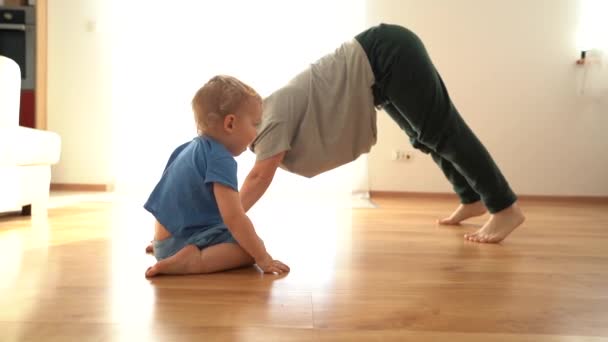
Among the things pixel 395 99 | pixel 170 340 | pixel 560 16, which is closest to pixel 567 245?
pixel 395 99

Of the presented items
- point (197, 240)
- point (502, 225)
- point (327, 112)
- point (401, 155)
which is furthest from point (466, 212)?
point (401, 155)

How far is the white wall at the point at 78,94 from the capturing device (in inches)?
145

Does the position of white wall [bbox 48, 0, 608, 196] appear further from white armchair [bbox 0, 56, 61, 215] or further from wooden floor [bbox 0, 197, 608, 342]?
wooden floor [bbox 0, 197, 608, 342]

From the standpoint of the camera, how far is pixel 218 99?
1219 millimetres

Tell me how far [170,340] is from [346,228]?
1373mm

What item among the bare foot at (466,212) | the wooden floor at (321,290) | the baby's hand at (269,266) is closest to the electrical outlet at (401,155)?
the bare foot at (466,212)

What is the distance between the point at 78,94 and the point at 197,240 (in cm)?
288

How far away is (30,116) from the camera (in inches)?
134

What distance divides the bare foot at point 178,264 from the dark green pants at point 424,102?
80 centimetres

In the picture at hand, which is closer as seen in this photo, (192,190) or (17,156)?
(192,190)

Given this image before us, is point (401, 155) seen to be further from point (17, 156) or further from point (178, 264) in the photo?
point (178, 264)

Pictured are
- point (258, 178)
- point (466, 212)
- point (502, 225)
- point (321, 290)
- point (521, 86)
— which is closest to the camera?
point (321, 290)

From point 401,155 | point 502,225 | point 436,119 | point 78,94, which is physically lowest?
point 401,155

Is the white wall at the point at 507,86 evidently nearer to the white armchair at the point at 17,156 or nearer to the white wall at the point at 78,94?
the white wall at the point at 78,94
